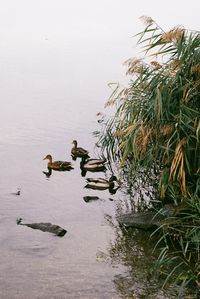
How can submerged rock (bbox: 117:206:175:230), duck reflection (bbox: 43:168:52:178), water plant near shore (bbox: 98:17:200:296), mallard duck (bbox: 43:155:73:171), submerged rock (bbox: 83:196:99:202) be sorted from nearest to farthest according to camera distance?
water plant near shore (bbox: 98:17:200:296) < submerged rock (bbox: 117:206:175:230) < submerged rock (bbox: 83:196:99:202) < duck reflection (bbox: 43:168:52:178) < mallard duck (bbox: 43:155:73:171)

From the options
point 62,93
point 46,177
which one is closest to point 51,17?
point 62,93

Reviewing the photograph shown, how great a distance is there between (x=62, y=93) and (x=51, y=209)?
14494mm

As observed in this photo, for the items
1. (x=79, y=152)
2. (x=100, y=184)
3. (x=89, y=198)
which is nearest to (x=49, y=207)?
(x=89, y=198)

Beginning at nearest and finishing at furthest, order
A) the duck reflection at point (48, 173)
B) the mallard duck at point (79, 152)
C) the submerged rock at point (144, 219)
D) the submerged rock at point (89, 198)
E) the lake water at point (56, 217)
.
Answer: the lake water at point (56, 217), the submerged rock at point (144, 219), the submerged rock at point (89, 198), the duck reflection at point (48, 173), the mallard duck at point (79, 152)

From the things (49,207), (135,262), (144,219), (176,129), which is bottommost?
(135,262)

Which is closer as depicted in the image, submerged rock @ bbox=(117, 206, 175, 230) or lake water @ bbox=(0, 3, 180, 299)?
lake water @ bbox=(0, 3, 180, 299)

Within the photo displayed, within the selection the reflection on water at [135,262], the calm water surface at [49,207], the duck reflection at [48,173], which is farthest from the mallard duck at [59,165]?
the reflection on water at [135,262]

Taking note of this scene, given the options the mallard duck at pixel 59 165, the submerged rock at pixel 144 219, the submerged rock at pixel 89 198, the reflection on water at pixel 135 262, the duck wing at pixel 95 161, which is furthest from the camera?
the duck wing at pixel 95 161

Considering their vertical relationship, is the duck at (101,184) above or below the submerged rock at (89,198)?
above

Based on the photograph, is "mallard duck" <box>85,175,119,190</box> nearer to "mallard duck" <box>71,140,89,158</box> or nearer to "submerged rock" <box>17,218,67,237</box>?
"mallard duck" <box>71,140,89,158</box>

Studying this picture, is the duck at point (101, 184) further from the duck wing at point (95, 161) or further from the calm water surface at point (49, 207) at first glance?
the duck wing at point (95, 161)

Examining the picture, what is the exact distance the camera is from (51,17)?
3605 inches

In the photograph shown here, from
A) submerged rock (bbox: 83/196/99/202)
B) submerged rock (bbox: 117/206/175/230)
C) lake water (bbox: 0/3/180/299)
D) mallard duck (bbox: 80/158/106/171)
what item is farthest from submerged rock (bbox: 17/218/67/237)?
mallard duck (bbox: 80/158/106/171)

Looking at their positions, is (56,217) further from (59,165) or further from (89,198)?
(59,165)
